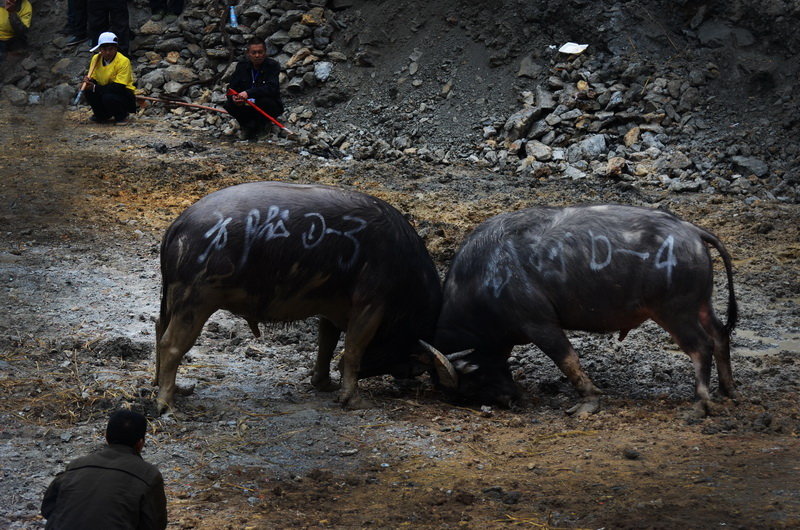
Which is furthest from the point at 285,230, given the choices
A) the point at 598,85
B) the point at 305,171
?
the point at 598,85

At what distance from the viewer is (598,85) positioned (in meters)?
14.6

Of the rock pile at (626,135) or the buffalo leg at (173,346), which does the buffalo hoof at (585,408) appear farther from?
the rock pile at (626,135)

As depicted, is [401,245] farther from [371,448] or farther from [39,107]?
[39,107]

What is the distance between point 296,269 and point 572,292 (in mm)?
2003

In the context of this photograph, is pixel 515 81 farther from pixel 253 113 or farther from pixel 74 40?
pixel 74 40

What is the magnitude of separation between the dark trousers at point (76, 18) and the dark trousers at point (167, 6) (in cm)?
148

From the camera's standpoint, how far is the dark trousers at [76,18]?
1898 cm

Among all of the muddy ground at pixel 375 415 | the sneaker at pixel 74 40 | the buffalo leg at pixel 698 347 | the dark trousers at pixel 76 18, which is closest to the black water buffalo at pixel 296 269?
the muddy ground at pixel 375 415

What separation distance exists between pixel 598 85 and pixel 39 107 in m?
9.61

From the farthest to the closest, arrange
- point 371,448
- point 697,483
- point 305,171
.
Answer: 1. point 305,171
2. point 371,448
3. point 697,483

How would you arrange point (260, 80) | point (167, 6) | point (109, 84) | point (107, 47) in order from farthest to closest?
point (167, 6)
point (109, 84)
point (107, 47)
point (260, 80)

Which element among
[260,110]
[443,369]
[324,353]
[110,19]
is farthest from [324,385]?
[110,19]

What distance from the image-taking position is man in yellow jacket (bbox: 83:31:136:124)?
15008mm

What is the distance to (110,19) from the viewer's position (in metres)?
17.7
